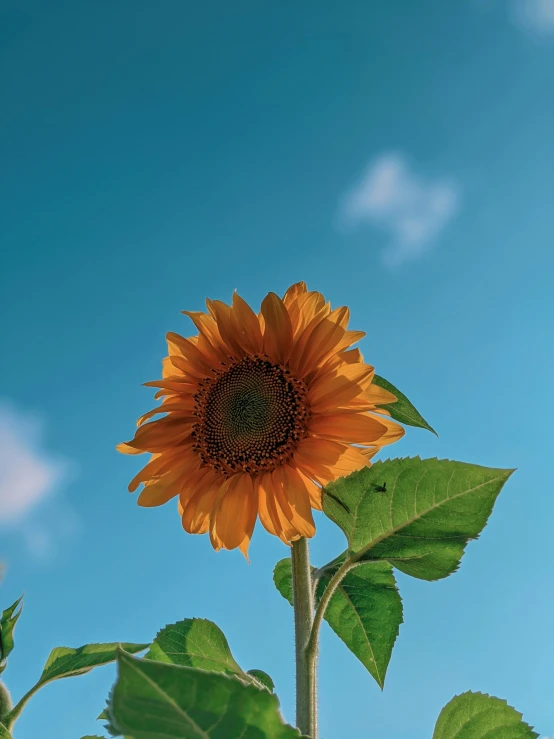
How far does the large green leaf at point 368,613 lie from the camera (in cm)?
168

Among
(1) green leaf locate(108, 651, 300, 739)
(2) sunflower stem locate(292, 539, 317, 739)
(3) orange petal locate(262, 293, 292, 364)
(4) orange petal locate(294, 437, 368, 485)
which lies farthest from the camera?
(3) orange petal locate(262, 293, 292, 364)

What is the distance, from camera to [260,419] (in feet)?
6.95

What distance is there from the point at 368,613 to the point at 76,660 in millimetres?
874

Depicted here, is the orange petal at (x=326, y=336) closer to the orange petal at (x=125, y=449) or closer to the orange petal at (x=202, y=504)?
the orange petal at (x=202, y=504)

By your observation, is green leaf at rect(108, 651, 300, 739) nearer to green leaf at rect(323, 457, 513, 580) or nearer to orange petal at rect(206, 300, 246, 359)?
green leaf at rect(323, 457, 513, 580)

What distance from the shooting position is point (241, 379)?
2117 millimetres

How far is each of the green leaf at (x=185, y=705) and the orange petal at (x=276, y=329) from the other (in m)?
1.25

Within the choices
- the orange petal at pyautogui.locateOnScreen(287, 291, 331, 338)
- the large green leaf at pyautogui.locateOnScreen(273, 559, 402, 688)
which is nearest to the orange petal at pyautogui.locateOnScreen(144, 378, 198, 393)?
the orange petal at pyautogui.locateOnScreen(287, 291, 331, 338)

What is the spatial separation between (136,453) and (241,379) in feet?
1.23

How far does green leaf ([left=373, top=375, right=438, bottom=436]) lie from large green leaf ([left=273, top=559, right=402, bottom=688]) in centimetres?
36

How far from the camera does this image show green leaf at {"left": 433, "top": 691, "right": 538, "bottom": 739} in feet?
5.19

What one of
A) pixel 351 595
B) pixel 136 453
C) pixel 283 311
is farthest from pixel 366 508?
pixel 136 453

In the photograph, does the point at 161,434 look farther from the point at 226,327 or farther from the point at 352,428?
the point at 352,428

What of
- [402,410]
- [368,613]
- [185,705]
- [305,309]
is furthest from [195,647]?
[185,705]
